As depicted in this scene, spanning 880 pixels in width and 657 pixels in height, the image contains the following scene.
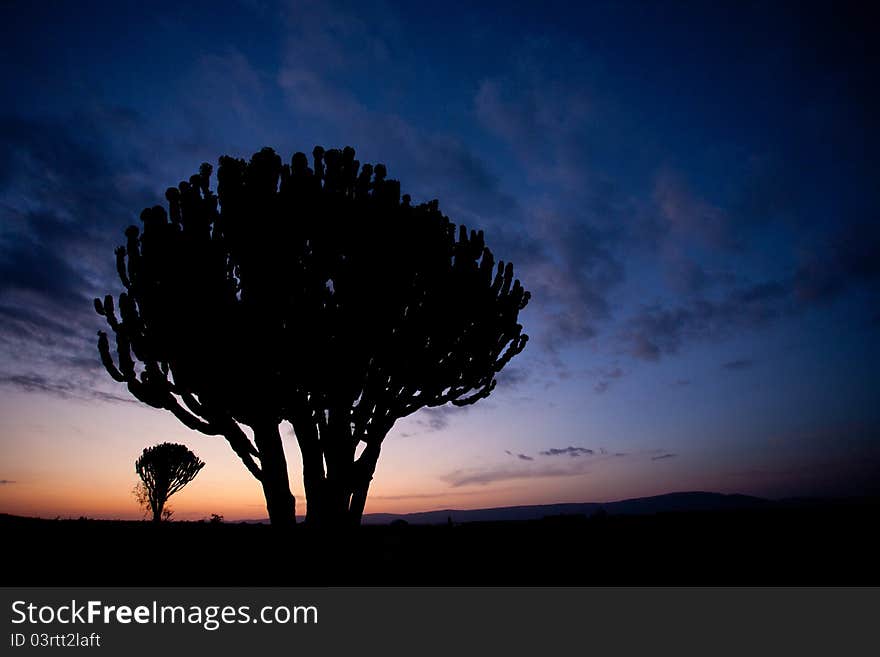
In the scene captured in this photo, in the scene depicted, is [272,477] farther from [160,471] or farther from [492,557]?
[160,471]


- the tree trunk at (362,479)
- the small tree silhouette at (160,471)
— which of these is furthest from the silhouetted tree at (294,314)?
the small tree silhouette at (160,471)

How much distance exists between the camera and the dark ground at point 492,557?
5.47 metres

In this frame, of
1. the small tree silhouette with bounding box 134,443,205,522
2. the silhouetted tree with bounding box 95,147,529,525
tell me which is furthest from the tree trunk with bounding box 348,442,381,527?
the small tree silhouette with bounding box 134,443,205,522

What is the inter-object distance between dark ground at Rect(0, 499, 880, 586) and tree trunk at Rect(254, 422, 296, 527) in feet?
1.11

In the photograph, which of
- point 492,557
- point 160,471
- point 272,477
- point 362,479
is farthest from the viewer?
point 160,471

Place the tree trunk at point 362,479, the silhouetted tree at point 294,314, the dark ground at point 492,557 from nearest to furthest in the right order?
the dark ground at point 492,557 → the silhouetted tree at point 294,314 → the tree trunk at point 362,479

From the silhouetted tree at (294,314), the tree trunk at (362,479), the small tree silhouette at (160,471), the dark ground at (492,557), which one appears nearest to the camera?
the dark ground at (492,557)

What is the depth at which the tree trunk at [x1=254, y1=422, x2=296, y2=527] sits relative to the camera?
7.66 metres

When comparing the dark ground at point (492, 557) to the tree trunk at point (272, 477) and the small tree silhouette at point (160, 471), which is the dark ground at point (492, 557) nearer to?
the tree trunk at point (272, 477)

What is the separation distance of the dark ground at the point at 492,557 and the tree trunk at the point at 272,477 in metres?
0.34

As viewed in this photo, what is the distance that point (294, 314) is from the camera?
7574 mm

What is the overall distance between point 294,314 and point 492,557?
493 centimetres

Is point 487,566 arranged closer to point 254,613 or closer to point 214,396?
point 254,613

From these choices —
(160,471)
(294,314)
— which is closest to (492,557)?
(294,314)
